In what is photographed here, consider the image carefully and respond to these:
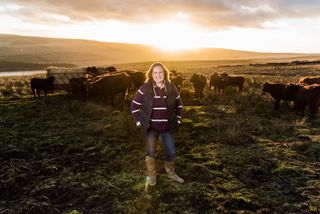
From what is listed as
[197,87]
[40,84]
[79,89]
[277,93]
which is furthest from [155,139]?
[40,84]

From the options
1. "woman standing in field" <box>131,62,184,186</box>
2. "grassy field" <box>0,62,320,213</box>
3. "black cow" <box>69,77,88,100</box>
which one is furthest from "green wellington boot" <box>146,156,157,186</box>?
"black cow" <box>69,77,88,100</box>

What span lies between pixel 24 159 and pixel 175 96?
4.30m

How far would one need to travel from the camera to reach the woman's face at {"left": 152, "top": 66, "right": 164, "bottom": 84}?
5.96 metres

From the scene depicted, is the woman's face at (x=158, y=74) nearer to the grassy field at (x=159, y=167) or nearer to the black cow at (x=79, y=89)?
the grassy field at (x=159, y=167)

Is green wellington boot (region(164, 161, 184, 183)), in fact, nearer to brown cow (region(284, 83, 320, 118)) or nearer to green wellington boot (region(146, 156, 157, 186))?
green wellington boot (region(146, 156, 157, 186))

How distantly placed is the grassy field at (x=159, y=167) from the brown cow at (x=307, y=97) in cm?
138

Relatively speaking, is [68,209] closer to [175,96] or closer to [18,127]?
[175,96]

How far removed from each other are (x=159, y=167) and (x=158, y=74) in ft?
7.91

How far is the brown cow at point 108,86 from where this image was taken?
17.0 meters

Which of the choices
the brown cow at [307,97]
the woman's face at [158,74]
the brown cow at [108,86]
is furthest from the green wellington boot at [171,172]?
the brown cow at [108,86]

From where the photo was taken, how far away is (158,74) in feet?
19.6

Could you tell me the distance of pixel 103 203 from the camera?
5.76 meters

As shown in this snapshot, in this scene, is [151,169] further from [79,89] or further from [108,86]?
[79,89]

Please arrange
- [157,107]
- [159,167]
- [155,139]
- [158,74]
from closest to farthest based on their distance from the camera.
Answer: [158,74] < [157,107] < [155,139] < [159,167]
